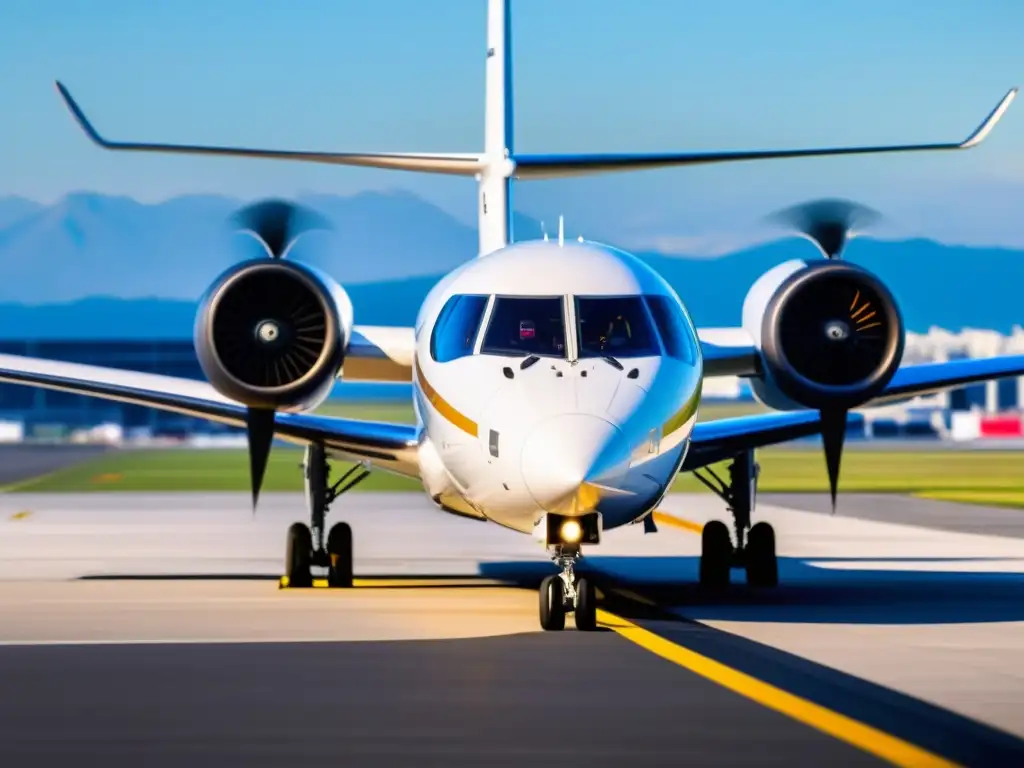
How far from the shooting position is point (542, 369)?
16.4 meters

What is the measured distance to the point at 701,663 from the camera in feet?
46.3

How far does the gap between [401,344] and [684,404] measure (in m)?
4.99

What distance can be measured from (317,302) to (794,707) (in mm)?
9329

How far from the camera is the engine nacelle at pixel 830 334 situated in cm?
2003

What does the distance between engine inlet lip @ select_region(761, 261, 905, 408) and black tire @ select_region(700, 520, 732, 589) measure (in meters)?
2.15

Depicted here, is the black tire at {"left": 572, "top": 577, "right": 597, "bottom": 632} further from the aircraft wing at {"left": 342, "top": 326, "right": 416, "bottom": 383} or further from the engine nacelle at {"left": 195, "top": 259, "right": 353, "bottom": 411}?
the aircraft wing at {"left": 342, "top": 326, "right": 416, "bottom": 383}

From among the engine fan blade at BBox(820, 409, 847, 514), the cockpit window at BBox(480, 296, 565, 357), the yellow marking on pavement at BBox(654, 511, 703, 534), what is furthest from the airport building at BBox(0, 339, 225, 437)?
the cockpit window at BBox(480, 296, 565, 357)

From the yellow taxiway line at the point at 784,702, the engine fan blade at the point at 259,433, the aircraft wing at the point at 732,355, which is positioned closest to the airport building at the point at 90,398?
the engine fan blade at the point at 259,433

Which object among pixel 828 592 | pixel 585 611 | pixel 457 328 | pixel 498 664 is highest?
pixel 457 328

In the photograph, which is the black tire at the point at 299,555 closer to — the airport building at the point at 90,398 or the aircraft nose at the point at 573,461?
the aircraft nose at the point at 573,461

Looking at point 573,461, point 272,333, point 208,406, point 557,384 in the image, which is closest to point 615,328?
→ point 557,384

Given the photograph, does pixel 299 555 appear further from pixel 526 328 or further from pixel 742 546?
pixel 526 328

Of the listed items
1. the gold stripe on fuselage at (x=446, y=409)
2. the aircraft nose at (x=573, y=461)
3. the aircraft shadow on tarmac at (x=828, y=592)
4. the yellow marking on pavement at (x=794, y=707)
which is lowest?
the yellow marking on pavement at (x=794, y=707)

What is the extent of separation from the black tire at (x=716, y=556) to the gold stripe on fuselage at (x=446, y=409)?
4.54 meters
